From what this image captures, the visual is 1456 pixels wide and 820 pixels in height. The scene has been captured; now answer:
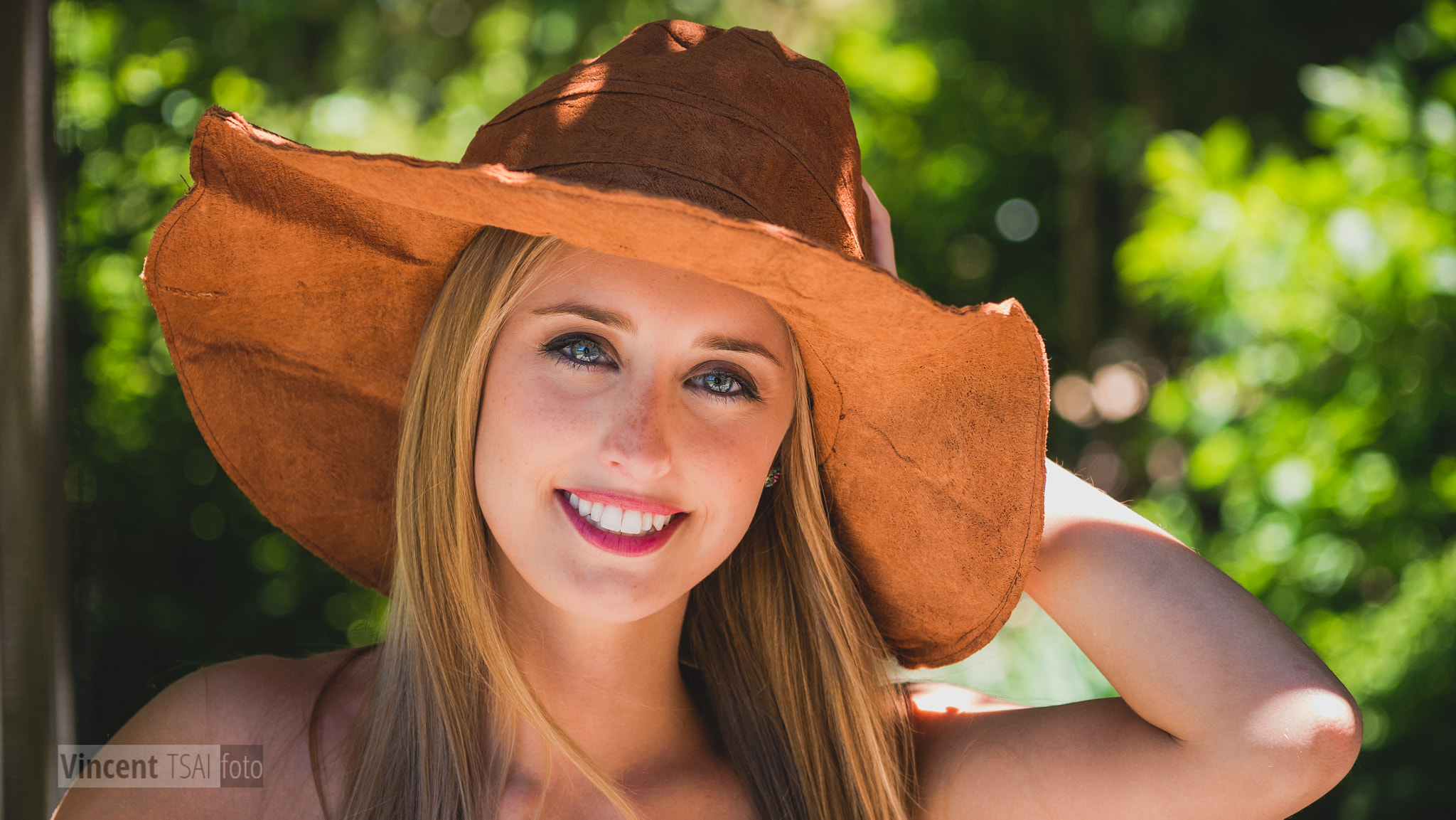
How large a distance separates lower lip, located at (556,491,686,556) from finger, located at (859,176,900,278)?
63 cm

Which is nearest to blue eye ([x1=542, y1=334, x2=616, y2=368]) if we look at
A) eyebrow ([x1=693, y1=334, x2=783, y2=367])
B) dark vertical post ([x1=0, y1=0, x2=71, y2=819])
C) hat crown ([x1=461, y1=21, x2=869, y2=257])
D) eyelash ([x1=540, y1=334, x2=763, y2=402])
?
eyelash ([x1=540, y1=334, x2=763, y2=402])

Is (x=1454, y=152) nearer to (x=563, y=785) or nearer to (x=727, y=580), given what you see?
(x=727, y=580)

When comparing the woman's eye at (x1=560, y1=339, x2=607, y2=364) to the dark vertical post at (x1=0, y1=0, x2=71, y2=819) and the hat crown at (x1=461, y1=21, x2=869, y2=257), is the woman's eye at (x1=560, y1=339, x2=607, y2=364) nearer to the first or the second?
the hat crown at (x1=461, y1=21, x2=869, y2=257)

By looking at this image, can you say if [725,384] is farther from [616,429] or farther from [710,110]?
[710,110]

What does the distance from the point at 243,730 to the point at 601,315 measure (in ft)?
2.95

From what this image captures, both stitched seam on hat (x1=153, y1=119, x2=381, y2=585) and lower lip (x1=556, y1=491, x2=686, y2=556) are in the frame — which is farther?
lower lip (x1=556, y1=491, x2=686, y2=556)

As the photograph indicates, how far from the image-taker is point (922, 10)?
17.0ft

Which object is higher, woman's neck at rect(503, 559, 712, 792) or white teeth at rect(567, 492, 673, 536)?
white teeth at rect(567, 492, 673, 536)

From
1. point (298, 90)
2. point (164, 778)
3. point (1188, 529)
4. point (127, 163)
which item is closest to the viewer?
point (164, 778)

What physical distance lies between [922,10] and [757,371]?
401cm

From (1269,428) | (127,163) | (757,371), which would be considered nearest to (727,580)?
(757,371)

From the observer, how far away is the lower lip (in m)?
1.65

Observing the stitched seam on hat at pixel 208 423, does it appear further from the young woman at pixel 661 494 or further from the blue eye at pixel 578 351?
the blue eye at pixel 578 351

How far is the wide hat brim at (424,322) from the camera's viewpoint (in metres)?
1.40
